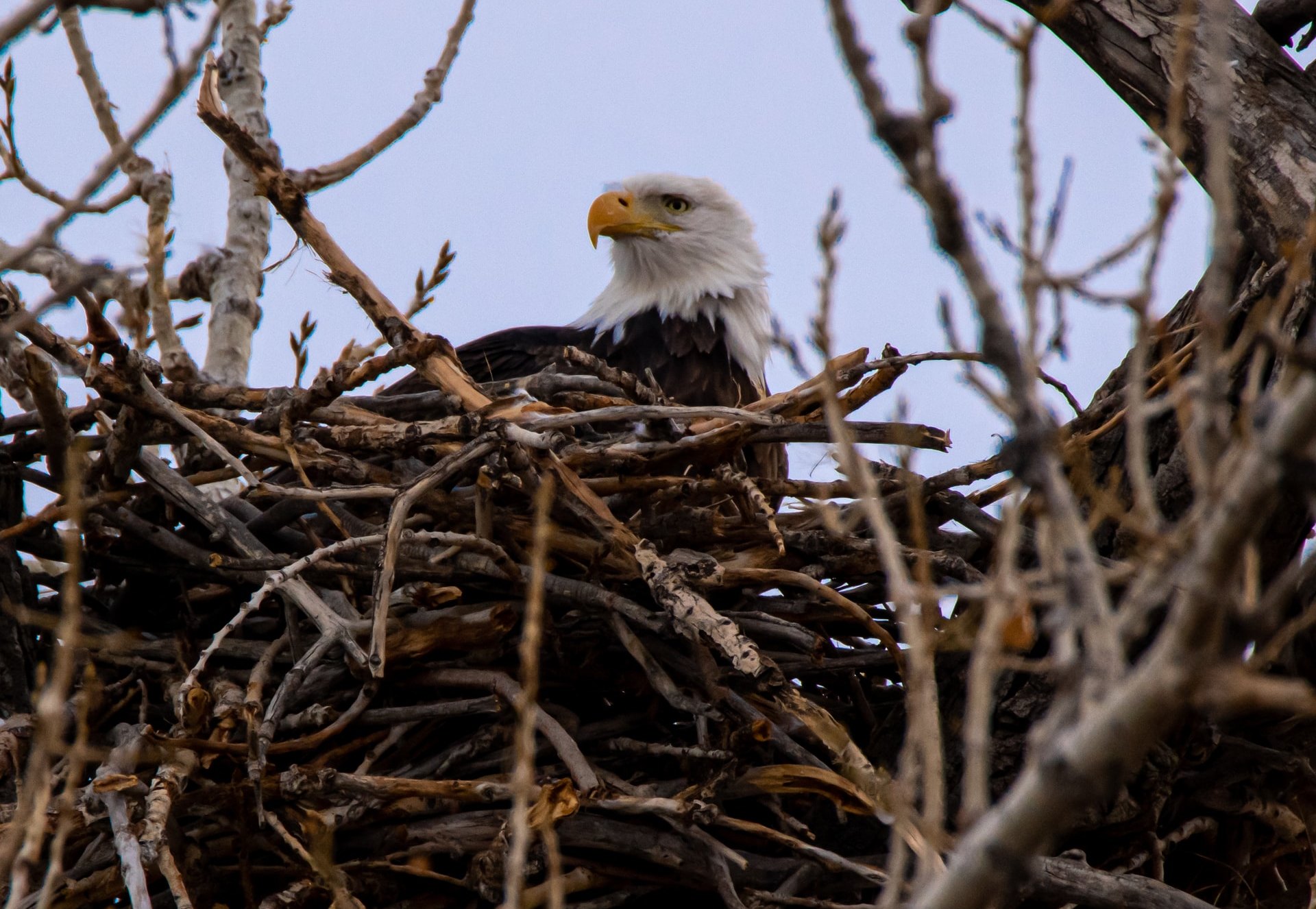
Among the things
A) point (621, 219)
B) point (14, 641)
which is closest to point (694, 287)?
point (621, 219)

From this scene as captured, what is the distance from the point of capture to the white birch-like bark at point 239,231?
5102 millimetres

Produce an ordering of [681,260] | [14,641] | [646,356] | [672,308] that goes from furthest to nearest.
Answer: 1. [681,260]
2. [672,308]
3. [646,356]
4. [14,641]

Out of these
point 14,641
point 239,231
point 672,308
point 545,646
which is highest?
point 239,231

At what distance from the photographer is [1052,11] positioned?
1.68 metres

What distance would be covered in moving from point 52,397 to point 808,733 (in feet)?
6.34

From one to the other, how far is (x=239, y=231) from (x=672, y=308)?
1660mm

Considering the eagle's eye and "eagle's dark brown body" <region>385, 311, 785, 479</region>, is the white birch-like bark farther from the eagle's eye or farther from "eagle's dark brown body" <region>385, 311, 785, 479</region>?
the eagle's eye

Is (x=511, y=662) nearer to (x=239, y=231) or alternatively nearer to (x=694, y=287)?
(x=694, y=287)

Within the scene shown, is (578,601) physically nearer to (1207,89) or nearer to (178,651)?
(178,651)

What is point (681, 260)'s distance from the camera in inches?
214

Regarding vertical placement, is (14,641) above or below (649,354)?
below

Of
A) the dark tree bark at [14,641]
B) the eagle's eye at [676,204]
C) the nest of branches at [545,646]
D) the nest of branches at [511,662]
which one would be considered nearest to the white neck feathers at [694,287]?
the eagle's eye at [676,204]

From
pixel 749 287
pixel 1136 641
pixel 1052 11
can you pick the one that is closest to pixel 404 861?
pixel 1136 641

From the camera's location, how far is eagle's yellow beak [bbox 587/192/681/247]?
5.27m
